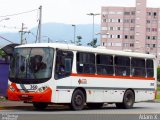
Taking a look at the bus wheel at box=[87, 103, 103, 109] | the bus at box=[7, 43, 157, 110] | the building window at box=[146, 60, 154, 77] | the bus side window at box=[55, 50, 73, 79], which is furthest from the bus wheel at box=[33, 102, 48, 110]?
the building window at box=[146, 60, 154, 77]

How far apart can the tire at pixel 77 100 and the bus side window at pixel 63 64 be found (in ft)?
3.39

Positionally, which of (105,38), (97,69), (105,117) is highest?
(105,38)

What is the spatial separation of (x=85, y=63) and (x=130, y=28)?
142 meters

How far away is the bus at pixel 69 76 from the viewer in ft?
80.6

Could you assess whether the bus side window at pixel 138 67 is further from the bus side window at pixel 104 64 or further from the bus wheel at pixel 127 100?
the bus side window at pixel 104 64

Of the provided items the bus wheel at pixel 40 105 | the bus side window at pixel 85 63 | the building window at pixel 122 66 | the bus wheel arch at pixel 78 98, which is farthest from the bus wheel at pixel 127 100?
the bus wheel at pixel 40 105

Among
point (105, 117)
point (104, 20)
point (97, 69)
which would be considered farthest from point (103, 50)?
point (104, 20)

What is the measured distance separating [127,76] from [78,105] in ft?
15.0

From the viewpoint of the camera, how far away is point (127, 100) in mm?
29578

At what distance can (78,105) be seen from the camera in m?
25.8

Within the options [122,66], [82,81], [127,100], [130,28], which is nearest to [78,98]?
[82,81]

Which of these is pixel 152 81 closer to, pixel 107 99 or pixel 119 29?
pixel 107 99

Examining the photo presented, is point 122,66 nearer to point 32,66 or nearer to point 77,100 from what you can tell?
point 77,100

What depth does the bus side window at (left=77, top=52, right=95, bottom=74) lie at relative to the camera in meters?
26.0
